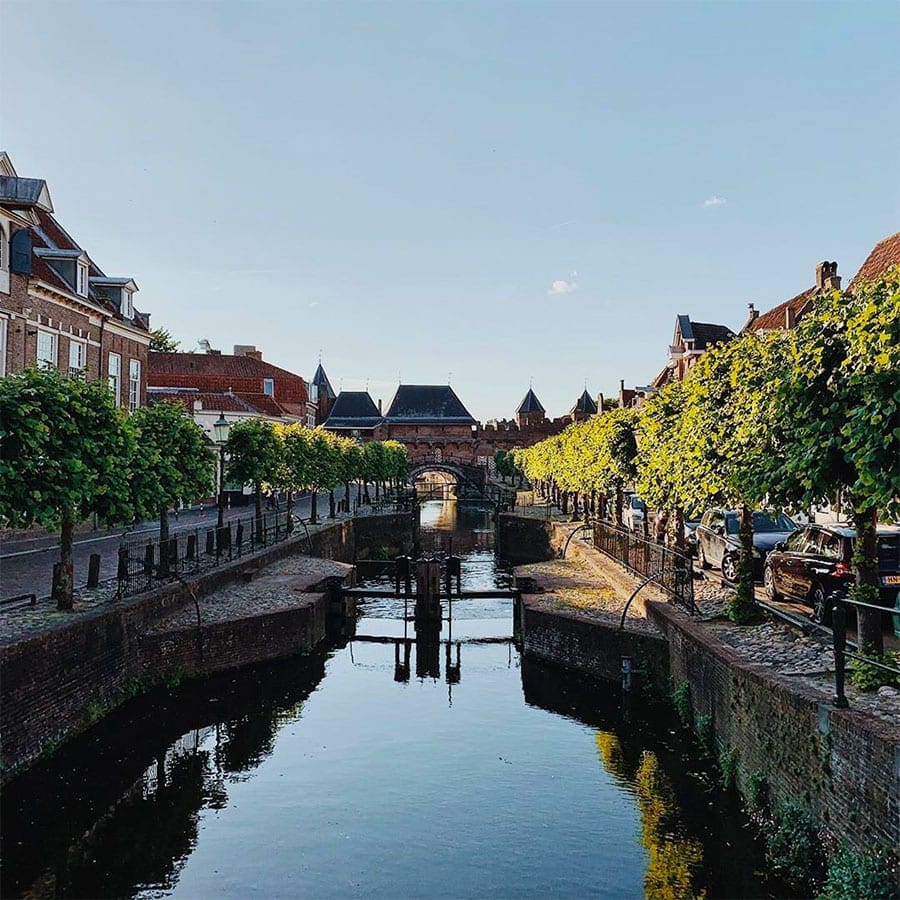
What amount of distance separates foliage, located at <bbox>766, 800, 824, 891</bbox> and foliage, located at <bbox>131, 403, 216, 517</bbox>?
1212 cm

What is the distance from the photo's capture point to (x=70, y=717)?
12359 millimetres

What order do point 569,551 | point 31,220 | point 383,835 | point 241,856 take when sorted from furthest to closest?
point 569,551
point 31,220
point 383,835
point 241,856

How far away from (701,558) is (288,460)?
17.6 meters

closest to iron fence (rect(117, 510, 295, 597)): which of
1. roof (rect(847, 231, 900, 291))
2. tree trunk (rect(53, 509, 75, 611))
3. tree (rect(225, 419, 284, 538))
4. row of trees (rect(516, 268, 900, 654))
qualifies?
tree trunk (rect(53, 509, 75, 611))

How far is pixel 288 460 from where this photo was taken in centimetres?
3362

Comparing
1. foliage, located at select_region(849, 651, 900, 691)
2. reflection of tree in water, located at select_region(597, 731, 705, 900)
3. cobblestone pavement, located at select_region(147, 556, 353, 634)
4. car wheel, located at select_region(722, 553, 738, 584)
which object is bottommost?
reflection of tree in water, located at select_region(597, 731, 705, 900)

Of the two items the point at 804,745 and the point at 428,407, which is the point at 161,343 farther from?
the point at 804,745

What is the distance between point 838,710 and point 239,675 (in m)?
12.0

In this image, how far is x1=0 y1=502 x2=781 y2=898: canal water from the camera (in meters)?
9.07

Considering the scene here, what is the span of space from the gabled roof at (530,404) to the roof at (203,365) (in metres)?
40.6

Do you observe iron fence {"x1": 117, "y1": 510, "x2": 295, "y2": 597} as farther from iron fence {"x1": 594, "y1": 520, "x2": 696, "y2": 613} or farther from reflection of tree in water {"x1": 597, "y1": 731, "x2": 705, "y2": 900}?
iron fence {"x1": 594, "y1": 520, "x2": 696, "y2": 613}

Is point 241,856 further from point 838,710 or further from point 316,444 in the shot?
point 316,444

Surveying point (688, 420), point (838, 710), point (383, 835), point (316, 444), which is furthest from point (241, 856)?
point (316, 444)

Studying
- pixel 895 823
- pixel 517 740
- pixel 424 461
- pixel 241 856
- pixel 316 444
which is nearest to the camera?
pixel 895 823
